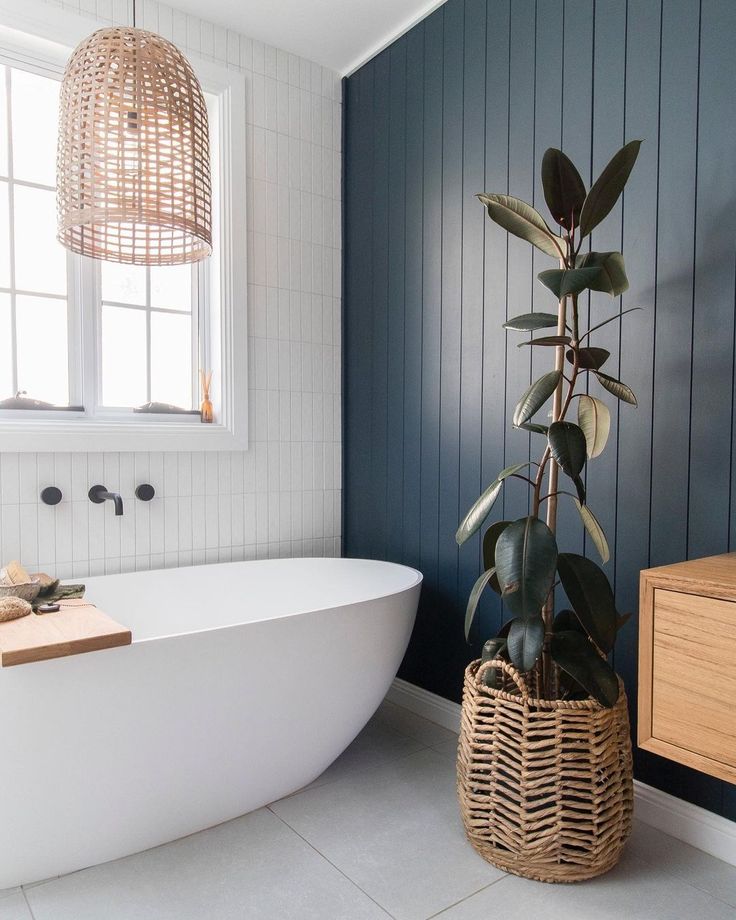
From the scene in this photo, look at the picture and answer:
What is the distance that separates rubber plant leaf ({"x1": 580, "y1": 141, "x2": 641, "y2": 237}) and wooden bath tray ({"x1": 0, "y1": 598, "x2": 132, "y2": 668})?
1.52 meters

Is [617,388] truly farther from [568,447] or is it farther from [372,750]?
[372,750]

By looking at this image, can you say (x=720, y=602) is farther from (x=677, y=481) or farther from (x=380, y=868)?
(x=380, y=868)

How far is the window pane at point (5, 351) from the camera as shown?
249 cm

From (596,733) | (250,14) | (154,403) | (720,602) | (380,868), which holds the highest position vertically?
(250,14)

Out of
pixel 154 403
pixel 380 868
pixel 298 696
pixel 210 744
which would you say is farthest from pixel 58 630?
pixel 154 403

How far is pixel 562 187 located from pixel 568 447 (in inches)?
27.5

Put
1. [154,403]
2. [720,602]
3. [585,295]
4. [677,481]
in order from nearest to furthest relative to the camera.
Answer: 1. [720,602]
2. [677,481]
3. [585,295]
4. [154,403]

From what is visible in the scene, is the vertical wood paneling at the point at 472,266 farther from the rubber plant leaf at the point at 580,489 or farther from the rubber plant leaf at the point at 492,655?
the rubber plant leaf at the point at 580,489

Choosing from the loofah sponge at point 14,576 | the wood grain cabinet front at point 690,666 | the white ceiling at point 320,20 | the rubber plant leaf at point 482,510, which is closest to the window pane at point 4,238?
the white ceiling at point 320,20

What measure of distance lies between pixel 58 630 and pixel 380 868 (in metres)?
1.01

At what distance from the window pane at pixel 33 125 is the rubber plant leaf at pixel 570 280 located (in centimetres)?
194

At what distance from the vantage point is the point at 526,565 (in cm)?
161

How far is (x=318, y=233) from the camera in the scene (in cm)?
312

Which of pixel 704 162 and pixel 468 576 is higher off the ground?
pixel 704 162
